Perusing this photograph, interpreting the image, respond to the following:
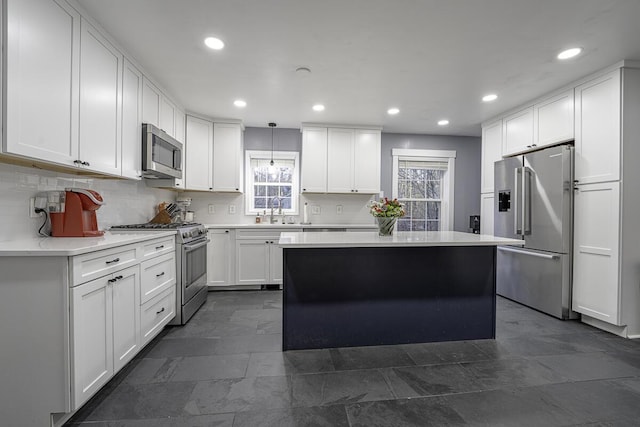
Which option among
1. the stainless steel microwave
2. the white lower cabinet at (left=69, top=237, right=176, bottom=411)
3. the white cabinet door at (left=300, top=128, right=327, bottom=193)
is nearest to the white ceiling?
the stainless steel microwave

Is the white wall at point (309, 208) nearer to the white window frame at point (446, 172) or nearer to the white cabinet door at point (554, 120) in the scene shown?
the white window frame at point (446, 172)

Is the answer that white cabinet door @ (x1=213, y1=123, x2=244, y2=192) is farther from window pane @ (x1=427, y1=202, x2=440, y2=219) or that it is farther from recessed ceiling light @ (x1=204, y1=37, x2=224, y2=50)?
window pane @ (x1=427, y1=202, x2=440, y2=219)

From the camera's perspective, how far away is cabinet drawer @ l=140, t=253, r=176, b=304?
7.38ft

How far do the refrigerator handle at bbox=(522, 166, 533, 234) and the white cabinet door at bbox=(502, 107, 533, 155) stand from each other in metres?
0.40

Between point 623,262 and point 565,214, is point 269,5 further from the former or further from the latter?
point 623,262

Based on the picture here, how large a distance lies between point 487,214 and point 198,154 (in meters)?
4.18

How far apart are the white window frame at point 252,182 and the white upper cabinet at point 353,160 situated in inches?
23.3

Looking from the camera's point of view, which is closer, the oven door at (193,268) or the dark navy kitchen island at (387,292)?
the dark navy kitchen island at (387,292)

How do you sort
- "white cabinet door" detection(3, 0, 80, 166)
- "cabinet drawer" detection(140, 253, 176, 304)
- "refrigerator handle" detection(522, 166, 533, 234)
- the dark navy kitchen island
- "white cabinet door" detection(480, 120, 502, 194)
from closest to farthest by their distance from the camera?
"white cabinet door" detection(3, 0, 80, 166)
"cabinet drawer" detection(140, 253, 176, 304)
the dark navy kitchen island
"refrigerator handle" detection(522, 166, 533, 234)
"white cabinet door" detection(480, 120, 502, 194)

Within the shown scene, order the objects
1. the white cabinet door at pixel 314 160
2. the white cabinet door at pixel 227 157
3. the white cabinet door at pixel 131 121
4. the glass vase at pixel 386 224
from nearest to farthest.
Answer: the white cabinet door at pixel 131 121, the glass vase at pixel 386 224, the white cabinet door at pixel 227 157, the white cabinet door at pixel 314 160

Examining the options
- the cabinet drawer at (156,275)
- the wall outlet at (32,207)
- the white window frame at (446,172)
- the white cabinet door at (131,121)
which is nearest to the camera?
the wall outlet at (32,207)

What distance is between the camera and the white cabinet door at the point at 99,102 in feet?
6.54

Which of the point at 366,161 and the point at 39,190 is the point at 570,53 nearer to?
the point at 366,161

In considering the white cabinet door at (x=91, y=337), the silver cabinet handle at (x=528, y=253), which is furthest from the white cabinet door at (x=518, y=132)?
the white cabinet door at (x=91, y=337)
